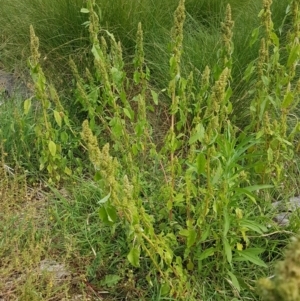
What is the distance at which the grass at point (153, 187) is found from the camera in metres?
1.75

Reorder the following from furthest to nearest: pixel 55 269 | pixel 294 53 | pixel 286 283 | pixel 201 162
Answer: pixel 55 269, pixel 294 53, pixel 201 162, pixel 286 283

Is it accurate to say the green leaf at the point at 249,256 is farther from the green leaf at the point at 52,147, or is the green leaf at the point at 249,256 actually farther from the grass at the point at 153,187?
the green leaf at the point at 52,147

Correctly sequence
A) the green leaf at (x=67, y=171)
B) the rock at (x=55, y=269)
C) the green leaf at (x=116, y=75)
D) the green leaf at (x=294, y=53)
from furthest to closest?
the green leaf at (x=67, y=171) → the green leaf at (x=116, y=75) → the rock at (x=55, y=269) → the green leaf at (x=294, y=53)

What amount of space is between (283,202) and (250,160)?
0.82 feet

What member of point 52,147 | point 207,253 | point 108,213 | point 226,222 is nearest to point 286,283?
point 108,213

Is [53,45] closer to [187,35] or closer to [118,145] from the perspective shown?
[187,35]

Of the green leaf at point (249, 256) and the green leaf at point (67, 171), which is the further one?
the green leaf at point (67, 171)

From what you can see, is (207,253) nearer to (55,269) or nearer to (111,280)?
(111,280)

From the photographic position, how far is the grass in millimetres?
1755

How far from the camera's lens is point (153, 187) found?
233 cm

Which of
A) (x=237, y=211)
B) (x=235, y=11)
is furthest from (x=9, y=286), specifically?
(x=235, y=11)

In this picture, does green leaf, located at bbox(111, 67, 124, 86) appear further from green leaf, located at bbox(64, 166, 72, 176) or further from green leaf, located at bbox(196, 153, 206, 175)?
green leaf, located at bbox(196, 153, 206, 175)

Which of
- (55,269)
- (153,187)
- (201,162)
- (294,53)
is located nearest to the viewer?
(201,162)

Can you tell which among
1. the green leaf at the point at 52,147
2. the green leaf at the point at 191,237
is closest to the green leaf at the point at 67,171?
the green leaf at the point at 52,147
